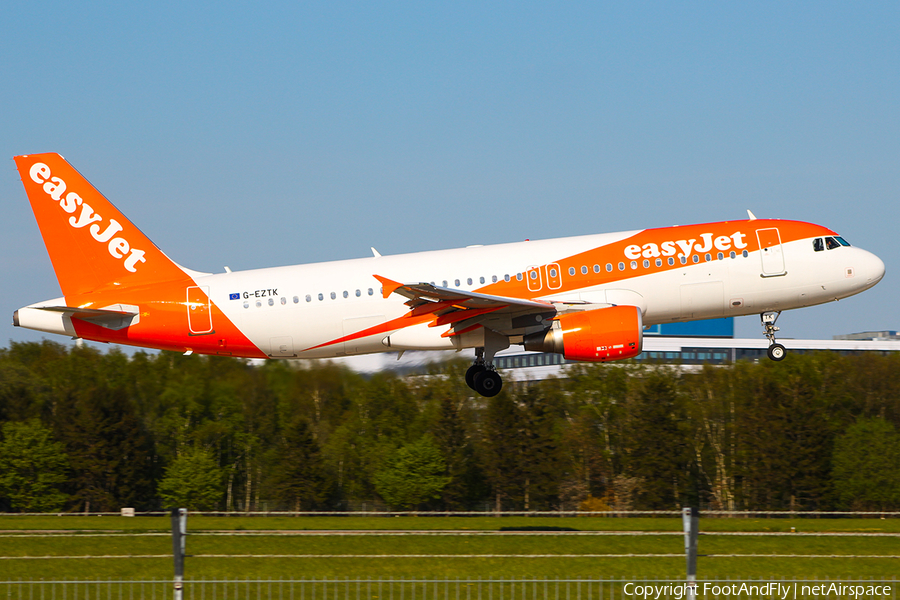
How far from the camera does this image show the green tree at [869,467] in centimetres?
7112

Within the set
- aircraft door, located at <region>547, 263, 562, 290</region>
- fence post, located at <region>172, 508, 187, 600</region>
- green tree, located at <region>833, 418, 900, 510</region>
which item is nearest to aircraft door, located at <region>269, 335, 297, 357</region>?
aircraft door, located at <region>547, 263, 562, 290</region>

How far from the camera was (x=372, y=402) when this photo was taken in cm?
7175

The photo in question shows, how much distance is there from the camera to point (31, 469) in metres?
75.8

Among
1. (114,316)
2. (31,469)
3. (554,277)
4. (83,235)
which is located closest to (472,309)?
(554,277)

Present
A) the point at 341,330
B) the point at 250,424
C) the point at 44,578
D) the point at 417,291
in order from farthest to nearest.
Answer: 1. the point at 250,424
2. the point at 341,330
3. the point at 417,291
4. the point at 44,578

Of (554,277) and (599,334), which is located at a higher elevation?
(554,277)

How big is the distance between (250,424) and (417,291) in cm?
4403

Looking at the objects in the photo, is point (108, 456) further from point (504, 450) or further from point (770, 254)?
point (770, 254)

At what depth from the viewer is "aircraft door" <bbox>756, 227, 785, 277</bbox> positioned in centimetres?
2950

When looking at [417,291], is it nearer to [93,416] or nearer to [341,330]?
[341,330]

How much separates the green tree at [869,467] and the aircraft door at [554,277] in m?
52.2

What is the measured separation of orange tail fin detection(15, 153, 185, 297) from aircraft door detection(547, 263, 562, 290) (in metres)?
12.0

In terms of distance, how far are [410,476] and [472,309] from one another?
47.1m

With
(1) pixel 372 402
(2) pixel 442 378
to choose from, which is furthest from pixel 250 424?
(2) pixel 442 378
